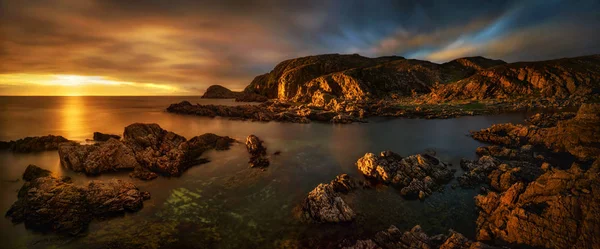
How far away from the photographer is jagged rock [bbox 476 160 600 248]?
410 inches

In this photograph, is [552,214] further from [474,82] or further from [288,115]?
[474,82]

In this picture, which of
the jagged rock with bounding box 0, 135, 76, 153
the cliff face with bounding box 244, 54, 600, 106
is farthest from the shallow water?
the cliff face with bounding box 244, 54, 600, 106

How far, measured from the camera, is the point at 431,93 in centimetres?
12812

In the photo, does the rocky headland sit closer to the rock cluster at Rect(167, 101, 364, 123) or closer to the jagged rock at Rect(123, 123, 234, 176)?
the rock cluster at Rect(167, 101, 364, 123)

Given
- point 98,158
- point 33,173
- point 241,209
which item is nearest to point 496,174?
point 241,209

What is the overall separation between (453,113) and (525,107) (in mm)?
29993

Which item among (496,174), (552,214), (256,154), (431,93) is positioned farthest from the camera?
(431,93)

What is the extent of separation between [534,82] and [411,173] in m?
128

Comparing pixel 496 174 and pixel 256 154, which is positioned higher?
pixel 496 174

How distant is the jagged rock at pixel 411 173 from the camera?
67.4 feet

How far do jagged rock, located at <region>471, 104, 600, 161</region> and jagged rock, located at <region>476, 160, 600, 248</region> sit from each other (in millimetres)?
17488

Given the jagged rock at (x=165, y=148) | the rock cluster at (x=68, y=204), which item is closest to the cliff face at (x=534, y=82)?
the jagged rock at (x=165, y=148)

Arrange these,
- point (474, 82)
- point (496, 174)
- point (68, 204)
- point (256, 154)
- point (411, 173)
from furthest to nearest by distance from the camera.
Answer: point (474, 82), point (256, 154), point (411, 173), point (496, 174), point (68, 204)

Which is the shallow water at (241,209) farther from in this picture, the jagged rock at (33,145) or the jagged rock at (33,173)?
the jagged rock at (33,145)
